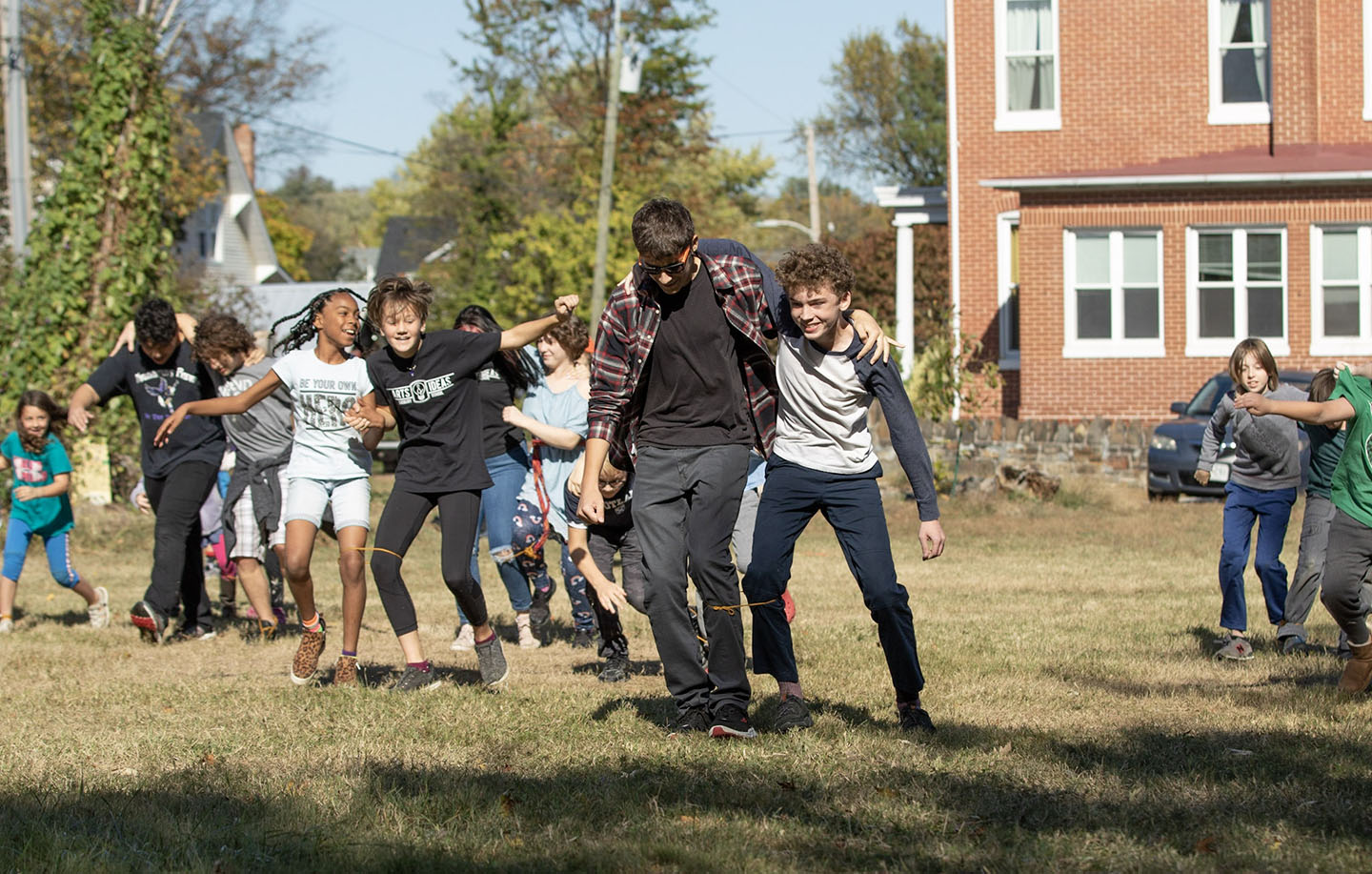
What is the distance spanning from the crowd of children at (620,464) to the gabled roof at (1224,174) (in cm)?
1313

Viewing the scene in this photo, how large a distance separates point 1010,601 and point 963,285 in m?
14.0

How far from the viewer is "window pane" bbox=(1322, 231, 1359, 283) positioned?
2141 centimetres

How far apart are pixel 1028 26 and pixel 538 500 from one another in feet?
56.6

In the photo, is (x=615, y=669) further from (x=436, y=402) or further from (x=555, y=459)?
(x=436, y=402)

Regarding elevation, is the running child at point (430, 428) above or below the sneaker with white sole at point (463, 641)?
above

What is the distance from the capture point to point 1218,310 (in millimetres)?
21656

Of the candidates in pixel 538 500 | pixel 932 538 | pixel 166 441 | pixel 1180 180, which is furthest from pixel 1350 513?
pixel 1180 180

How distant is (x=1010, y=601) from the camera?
1098 centimetres

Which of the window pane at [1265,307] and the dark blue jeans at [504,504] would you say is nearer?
the dark blue jeans at [504,504]

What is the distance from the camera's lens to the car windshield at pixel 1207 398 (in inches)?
738

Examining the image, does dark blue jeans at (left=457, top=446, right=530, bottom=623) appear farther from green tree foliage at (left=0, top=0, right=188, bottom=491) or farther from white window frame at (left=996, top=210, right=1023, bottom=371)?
white window frame at (left=996, top=210, right=1023, bottom=371)

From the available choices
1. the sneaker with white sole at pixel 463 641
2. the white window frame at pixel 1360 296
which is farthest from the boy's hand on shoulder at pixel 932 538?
the white window frame at pixel 1360 296

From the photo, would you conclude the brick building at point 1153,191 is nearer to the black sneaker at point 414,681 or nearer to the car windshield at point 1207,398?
the car windshield at point 1207,398

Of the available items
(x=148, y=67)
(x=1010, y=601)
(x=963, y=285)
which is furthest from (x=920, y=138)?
(x=1010, y=601)
